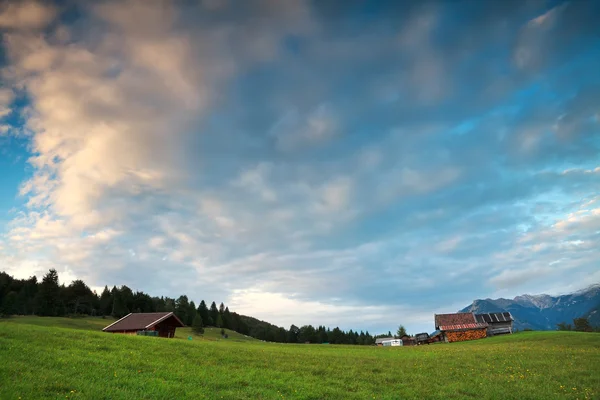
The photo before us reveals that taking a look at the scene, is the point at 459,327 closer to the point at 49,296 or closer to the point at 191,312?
the point at 191,312

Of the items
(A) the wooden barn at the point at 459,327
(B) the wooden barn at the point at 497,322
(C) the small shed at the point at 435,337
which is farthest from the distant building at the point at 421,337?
(B) the wooden barn at the point at 497,322

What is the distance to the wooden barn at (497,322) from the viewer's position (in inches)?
3959

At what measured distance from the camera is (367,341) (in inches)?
6521

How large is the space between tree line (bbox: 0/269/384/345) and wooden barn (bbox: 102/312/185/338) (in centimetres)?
2692

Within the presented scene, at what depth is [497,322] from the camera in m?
104

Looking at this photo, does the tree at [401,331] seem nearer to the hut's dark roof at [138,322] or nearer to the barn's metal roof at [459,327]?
the barn's metal roof at [459,327]

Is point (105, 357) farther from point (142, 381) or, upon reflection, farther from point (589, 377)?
point (589, 377)

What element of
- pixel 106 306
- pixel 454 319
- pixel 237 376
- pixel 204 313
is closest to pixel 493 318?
pixel 454 319

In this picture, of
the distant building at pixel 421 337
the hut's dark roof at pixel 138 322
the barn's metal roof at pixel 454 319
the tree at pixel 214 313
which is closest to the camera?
the hut's dark roof at pixel 138 322

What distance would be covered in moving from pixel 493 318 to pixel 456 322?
15.5 m

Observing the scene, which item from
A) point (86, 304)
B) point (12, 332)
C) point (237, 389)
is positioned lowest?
point (237, 389)

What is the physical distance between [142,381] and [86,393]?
318 cm

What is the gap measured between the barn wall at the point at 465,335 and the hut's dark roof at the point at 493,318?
9853 mm

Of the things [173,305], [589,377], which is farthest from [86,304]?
[589,377]
